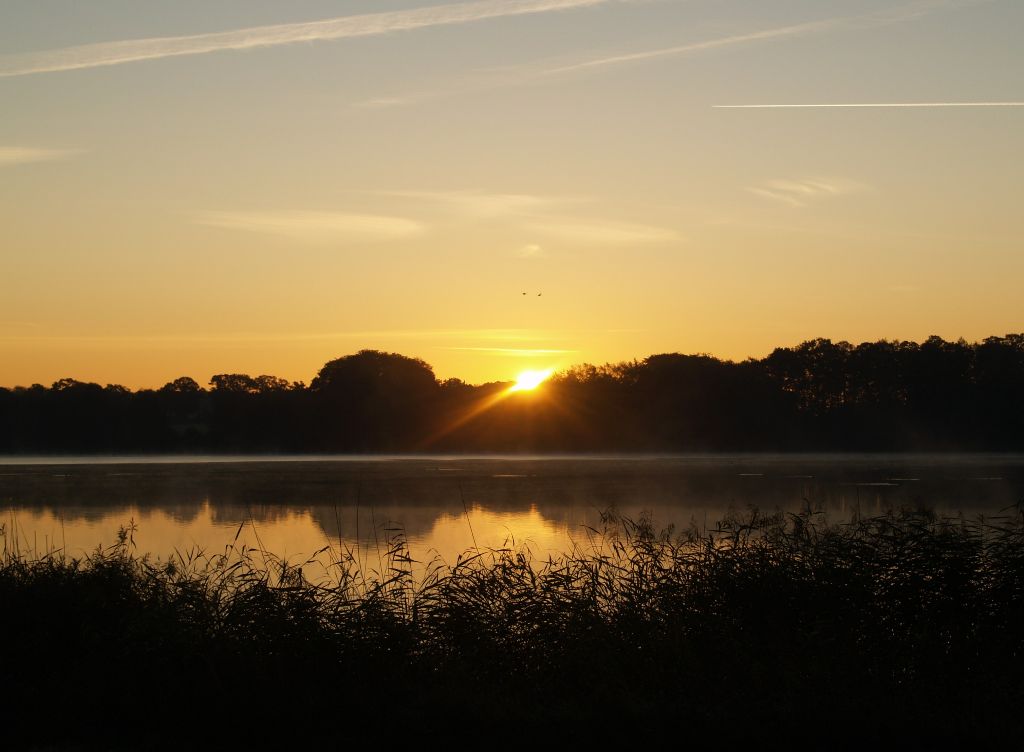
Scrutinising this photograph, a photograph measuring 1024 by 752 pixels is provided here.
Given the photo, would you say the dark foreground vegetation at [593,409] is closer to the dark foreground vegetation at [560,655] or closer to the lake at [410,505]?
the lake at [410,505]

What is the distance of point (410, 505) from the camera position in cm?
3616

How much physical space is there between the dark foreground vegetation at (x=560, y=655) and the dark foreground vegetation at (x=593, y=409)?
99099mm

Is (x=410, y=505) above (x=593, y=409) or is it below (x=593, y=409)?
below

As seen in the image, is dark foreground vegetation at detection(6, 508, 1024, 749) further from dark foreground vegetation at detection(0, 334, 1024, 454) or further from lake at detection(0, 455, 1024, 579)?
dark foreground vegetation at detection(0, 334, 1024, 454)

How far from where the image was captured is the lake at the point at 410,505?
24469mm

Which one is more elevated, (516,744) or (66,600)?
(66,600)

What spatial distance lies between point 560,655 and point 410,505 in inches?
1033

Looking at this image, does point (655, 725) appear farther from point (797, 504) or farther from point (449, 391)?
point (449, 391)

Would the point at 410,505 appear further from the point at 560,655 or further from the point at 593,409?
the point at 593,409

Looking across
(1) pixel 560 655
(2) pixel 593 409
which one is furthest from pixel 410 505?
(2) pixel 593 409

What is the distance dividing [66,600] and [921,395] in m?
105

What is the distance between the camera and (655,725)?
8.81m

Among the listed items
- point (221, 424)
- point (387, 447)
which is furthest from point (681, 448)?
point (221, 424)

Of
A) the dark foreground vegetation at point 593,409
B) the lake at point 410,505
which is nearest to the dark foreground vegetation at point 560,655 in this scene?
the lake at point 410,505
